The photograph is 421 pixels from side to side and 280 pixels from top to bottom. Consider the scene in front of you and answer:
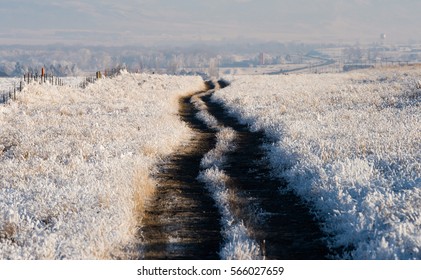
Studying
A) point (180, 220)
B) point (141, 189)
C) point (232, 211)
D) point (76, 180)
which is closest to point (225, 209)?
point (232, 211)

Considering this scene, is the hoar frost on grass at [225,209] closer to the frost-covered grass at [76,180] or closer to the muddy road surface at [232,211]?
the muddy road surface at [232,211]

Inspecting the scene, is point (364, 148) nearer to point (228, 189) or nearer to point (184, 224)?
point (228, 189)

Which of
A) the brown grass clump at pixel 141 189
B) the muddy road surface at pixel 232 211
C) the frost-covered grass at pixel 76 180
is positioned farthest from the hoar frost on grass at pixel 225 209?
the frost-covered grass at pixel 76 180

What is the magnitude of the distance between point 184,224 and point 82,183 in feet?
9.06

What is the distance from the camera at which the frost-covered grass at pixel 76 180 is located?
291 inches

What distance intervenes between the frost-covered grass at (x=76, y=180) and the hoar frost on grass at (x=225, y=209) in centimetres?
142

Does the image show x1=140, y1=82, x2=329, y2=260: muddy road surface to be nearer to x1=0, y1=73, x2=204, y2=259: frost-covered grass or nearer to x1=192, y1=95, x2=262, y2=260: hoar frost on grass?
x1=192, y1=95, x2=262, y2=260: hoar frost on grass

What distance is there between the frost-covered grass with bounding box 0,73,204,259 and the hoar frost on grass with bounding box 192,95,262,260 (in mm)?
1423

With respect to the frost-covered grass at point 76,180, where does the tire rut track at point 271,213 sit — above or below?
below

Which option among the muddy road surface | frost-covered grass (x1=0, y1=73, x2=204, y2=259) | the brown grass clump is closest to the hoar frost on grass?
the muddy road surface

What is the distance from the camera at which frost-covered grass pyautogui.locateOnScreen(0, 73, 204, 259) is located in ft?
24.3

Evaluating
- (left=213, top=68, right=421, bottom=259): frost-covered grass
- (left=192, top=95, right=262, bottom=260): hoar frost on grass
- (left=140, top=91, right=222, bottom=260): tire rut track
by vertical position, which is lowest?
(left=140, top=91, right=222, bottom=260): tire rut track
